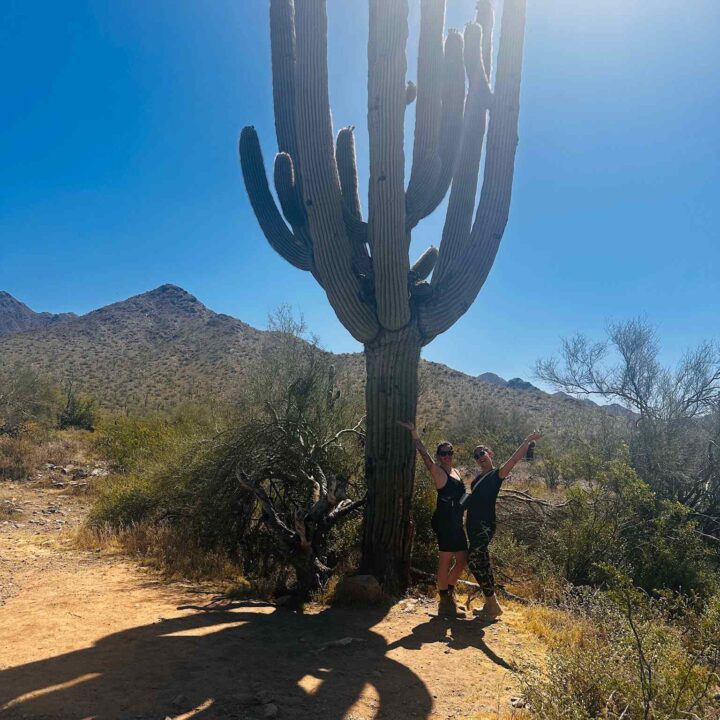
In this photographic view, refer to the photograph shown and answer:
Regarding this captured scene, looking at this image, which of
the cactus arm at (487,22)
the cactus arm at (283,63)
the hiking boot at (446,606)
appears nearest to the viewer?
the hiking boot at (446,606)

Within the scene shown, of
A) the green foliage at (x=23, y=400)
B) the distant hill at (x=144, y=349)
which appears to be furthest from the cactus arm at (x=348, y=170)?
the distant hill at (x=144, y=349)

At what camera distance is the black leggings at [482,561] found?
16.2 feet

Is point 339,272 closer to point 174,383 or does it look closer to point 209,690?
point 209,690

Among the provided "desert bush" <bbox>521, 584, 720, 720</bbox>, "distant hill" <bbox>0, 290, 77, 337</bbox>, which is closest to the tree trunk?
"desert bush" <bbox>521, 584, 720, 720</bbox>

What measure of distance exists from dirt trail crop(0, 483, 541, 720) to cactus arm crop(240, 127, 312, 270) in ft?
12.4

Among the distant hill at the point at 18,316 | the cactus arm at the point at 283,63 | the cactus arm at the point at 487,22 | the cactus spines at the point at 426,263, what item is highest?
the distant hill at the point at 18,316

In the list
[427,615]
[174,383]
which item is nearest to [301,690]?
[427,615]

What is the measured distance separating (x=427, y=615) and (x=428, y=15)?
20.9 feet

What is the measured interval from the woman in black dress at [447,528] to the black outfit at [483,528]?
0.31ft

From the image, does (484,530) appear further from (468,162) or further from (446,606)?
(468,162)

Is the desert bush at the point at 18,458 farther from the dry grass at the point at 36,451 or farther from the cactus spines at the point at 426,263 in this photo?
the cactus spines at the point at 426,263

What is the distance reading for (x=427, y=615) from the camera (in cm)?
492

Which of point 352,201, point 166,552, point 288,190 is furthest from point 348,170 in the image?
point 166,552

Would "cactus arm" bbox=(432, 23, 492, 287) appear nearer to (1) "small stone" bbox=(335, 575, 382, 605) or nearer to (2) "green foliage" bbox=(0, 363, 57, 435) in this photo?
(1) "small stone" bbox=(335, 575, 382, 605)
